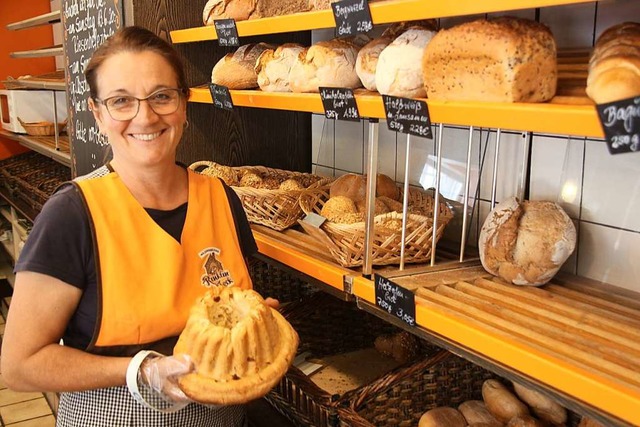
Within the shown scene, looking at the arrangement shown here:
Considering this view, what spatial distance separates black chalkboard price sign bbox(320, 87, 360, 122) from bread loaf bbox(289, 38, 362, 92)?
23 centimetres

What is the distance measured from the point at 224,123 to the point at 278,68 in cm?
78

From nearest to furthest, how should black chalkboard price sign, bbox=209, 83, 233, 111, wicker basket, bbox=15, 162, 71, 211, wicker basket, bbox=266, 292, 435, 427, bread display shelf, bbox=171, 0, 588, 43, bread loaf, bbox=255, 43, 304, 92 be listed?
1. bread display shelf, bbox=171, 0, 588, 43
2. bread loaf, bbox=255, 43, 304, 92
3. black chalkboard price sign, bbox=209, 83, 233, 111
4. wicker basket, bbox=266, 292, 435, 427
5. wicker basket, bbox=15, 162, 71, 211

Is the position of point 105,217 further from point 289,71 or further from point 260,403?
point 260,403

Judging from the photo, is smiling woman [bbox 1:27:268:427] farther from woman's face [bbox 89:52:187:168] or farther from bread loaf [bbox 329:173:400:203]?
bread loaf [bbox 329:173:400:203]

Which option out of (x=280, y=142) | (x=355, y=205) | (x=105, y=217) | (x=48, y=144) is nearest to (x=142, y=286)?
(x=105, y=217)

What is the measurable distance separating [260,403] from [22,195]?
3.02 meters

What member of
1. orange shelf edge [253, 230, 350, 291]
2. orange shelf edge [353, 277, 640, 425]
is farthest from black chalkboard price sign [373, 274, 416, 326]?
orange shelf edge [253, 230, 350, 291]

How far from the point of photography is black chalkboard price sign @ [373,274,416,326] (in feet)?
4.92

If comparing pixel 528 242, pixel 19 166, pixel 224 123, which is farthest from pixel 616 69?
pixel 19 166

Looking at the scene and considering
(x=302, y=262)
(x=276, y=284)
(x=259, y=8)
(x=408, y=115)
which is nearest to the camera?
(x=408, y=115)

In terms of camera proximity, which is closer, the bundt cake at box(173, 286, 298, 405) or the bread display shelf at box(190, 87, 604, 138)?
the bread display shelf at box(190, 87, 604, 138)

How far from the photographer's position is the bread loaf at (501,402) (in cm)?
176

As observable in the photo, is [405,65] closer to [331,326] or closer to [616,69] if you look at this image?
[616,69]

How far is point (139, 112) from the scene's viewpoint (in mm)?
1514
